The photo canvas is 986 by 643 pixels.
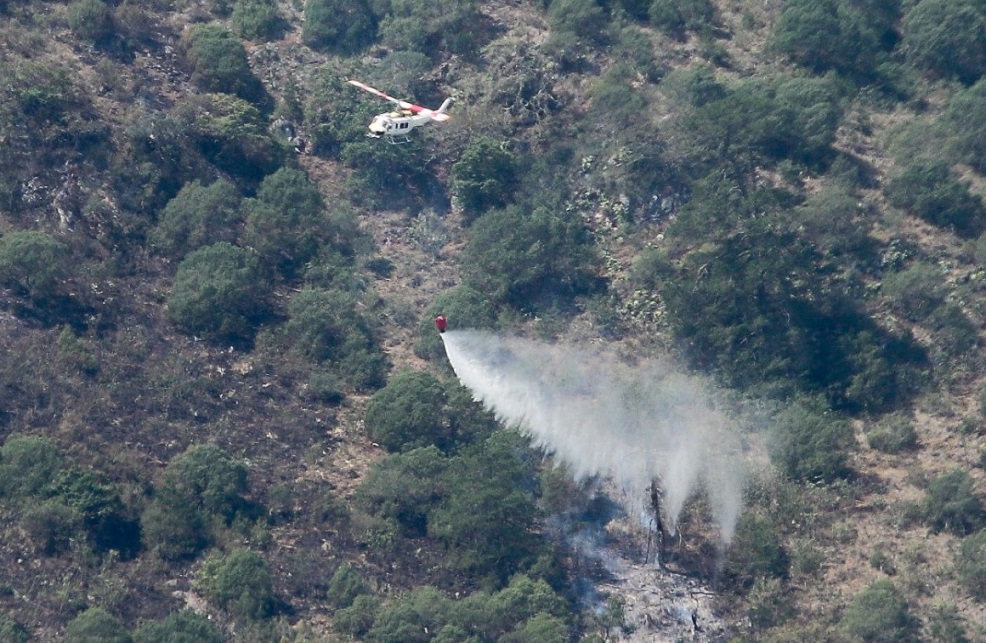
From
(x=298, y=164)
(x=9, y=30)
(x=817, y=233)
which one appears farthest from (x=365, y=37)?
(x=817, y=233)

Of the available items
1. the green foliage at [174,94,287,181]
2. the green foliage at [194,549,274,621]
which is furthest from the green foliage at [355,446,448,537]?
the green foliage at [174,94,287,181]

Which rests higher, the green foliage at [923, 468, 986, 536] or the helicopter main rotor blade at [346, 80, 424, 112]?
the helicopter main rotor blade at [346, 80, 424, 112]

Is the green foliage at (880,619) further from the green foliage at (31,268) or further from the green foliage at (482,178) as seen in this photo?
the green foliage at (31,268)

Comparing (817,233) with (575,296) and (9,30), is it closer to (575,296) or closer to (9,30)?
(575,296)

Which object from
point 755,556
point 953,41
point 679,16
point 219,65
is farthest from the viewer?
point 679,16

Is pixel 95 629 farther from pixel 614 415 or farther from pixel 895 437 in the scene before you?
pixel 895 437

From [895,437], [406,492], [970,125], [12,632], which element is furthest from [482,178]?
[12,632]

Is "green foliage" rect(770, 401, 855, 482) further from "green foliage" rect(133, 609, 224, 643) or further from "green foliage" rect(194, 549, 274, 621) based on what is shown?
"green foliage" rect(133, 609, 224, 643)
